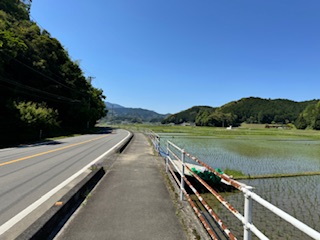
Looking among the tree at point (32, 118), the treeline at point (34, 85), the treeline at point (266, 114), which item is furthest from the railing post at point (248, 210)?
the treeline at point (266, 114)

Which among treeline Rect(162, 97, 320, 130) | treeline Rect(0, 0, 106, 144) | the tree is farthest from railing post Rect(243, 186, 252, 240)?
treeline Rect(162, 97, 320, 130)

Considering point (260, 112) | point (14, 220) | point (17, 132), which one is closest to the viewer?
point (14, 220)

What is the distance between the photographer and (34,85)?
3375cm

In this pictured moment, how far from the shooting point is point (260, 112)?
156000 millimetres

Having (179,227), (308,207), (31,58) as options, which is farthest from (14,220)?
(31,58)

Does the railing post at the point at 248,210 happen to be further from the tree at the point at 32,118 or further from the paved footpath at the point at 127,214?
the tree at the point at 32,118

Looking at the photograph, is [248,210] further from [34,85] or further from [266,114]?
[266,114]

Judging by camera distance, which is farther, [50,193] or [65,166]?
[65,166]

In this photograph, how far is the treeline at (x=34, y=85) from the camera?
19484 millimetres

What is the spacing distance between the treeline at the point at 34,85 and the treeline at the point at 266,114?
315 feet

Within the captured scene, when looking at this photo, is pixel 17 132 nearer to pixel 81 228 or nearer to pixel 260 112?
pixel 81 228

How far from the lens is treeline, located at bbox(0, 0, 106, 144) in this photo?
19484 mm

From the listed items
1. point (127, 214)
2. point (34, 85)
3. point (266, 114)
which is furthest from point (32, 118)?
point (266, 114)

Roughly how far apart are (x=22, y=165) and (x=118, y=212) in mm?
6138
